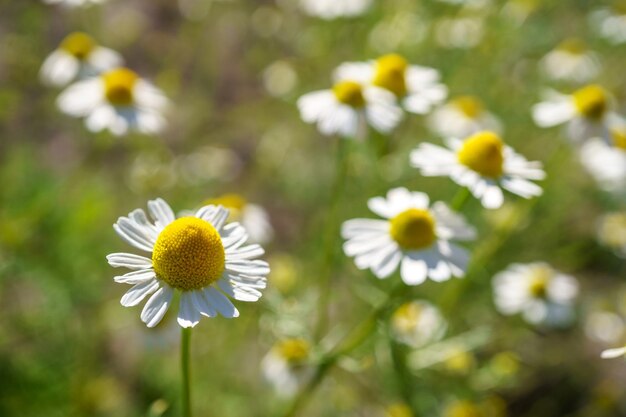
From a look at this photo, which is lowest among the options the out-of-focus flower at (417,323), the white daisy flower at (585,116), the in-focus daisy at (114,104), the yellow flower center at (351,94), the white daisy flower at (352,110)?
the out-of-focus flower at (417,323)

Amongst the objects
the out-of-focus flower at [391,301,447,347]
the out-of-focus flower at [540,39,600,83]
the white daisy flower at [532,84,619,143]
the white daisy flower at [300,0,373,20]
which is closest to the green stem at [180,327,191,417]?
the out-of-focus flower at [391,301,447,347]

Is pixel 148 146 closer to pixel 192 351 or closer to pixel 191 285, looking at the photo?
pixel 192 351

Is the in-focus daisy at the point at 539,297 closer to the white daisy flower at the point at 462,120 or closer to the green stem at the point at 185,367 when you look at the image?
the white daisy flower at the point at 462,120

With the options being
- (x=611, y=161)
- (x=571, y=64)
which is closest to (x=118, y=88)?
(x=611, y=161)

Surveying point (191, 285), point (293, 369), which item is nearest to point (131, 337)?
point (293, 369)

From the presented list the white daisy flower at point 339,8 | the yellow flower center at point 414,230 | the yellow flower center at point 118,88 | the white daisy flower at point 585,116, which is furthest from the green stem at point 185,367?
the white daisy flower at point 339,8
